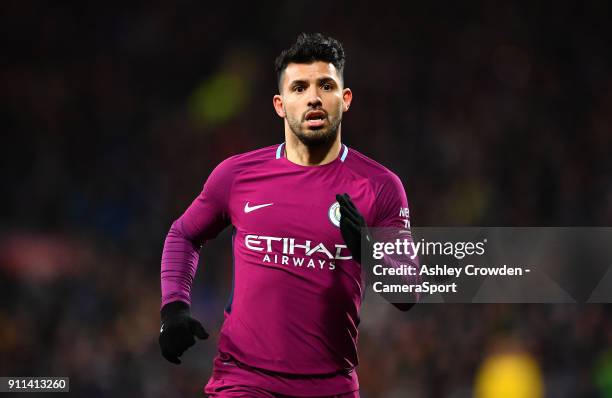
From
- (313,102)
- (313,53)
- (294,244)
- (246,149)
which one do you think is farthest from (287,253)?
(246,149)

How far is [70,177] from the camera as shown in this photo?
34.1 feet

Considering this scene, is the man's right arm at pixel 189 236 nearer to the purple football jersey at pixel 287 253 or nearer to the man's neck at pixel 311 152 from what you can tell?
the purple football jersey at pixel 287 253

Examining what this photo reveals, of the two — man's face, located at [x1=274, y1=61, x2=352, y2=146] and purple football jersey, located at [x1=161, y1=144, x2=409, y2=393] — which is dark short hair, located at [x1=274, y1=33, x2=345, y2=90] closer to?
man's face, located at [x1=274, y1=61, x2=352, y2=146]

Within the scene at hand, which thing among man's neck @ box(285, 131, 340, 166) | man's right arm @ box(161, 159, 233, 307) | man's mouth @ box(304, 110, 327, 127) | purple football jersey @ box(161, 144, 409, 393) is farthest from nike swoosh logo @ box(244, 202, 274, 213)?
man's mouth @ box(304, 110, 327, 127)

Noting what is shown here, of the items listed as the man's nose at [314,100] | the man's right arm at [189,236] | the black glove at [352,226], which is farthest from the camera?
the man's right arm at [189,236]

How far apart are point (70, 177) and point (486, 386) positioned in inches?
217

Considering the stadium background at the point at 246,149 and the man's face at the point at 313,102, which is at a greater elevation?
the stadium background at the point at 246,149

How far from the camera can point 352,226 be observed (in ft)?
10.9

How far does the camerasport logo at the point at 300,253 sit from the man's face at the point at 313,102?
0.45 meters

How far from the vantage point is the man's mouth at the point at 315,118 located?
11.9 feet

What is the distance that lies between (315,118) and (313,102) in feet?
0.24

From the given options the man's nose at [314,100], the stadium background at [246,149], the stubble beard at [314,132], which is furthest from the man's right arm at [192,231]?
the stadium background at [246,149]

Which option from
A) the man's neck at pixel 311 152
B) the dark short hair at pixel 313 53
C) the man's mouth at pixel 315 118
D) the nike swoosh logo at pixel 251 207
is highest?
the dark short hair at pixel 313 53

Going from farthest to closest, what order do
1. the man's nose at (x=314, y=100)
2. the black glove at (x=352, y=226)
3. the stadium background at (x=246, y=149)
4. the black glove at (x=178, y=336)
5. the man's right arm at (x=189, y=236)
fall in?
Answer: the stadium background at (x=246, y=149), the man's right arm at (x=189, y=236), the man's nose at (x=314, y=100), the black glove at (x=178, y=336), the black glove at (x=352, y=226)
